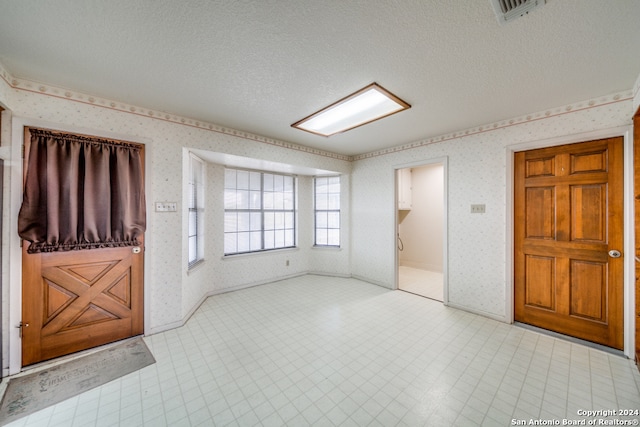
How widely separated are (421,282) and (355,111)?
12.3 ft

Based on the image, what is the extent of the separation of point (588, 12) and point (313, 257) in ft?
15.6

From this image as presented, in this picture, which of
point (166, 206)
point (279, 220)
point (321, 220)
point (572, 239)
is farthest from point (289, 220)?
point (572, 239)

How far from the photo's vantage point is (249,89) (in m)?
2.29

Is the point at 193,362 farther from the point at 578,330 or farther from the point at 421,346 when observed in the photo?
the point at 578,330

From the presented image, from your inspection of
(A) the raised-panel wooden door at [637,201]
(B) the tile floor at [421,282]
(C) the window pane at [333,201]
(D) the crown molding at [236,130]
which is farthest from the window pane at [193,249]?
(A) the raised-panel wooden door at [637,201]

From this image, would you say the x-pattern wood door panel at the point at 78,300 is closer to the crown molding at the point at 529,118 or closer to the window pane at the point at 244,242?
the window pane at the point at 244,242

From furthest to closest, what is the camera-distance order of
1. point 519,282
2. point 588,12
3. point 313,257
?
point 313,257 → point 519,282 → point 588,12

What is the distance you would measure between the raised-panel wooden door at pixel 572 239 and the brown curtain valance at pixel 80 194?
4.70 metres

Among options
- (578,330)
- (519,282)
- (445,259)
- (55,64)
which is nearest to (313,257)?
(445,259)

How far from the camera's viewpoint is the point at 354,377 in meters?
2.01

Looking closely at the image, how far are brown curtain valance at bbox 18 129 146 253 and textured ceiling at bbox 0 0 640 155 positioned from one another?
59cm

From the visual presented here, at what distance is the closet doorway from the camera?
542 cm

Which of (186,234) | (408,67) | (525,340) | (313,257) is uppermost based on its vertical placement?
(408,67)

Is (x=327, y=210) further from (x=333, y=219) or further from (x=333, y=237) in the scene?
(x=333, y=237)
